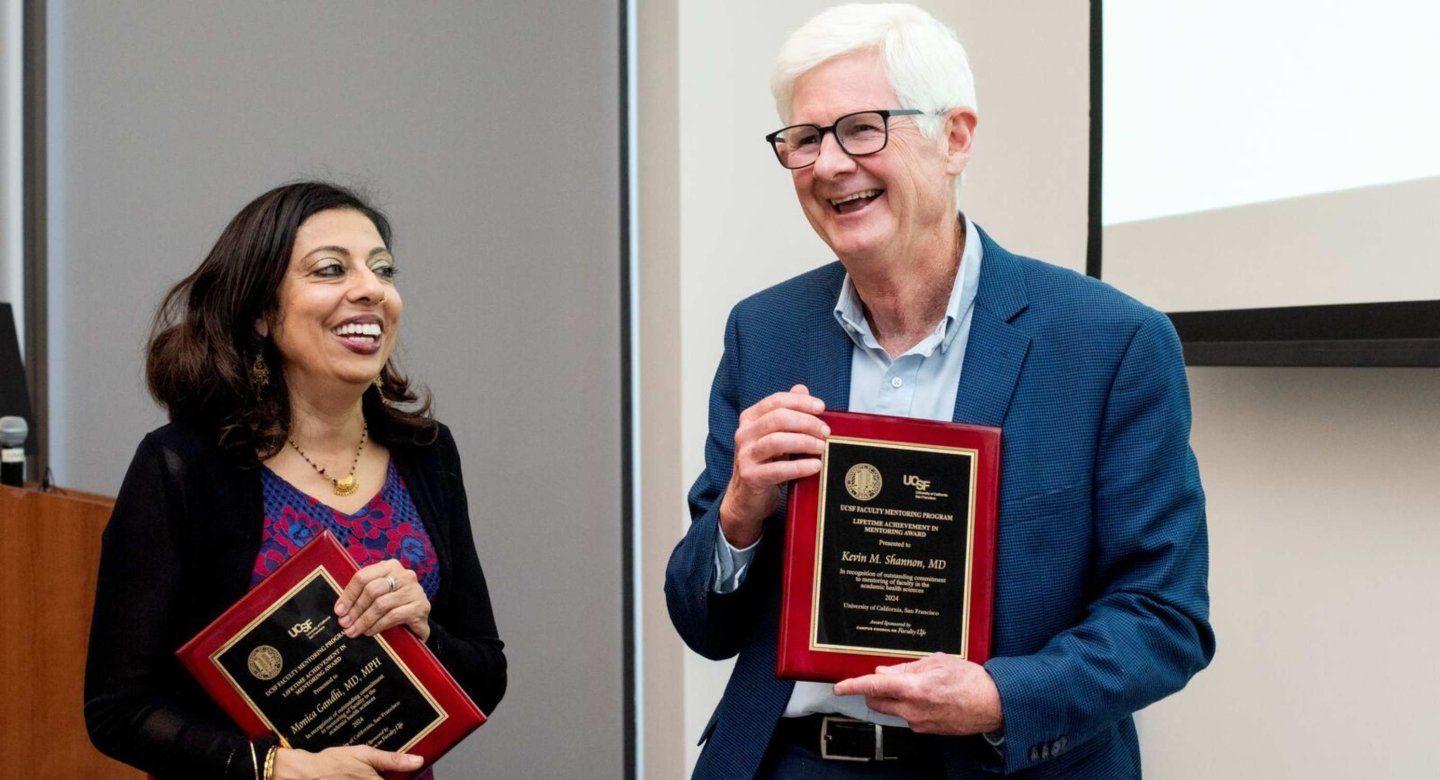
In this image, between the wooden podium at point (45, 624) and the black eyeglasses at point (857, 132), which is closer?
the black eyeglasses at point (857, 132)

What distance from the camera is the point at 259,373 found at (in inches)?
70.5

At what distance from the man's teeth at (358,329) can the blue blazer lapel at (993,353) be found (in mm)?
856

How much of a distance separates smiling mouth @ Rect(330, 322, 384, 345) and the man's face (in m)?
0.70

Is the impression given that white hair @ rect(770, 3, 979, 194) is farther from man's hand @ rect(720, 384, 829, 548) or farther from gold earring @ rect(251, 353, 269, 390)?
gold earring @ rect(251, 353, 269, 390)

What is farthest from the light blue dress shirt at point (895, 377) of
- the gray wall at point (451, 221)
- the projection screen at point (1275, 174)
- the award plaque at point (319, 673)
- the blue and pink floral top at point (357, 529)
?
the gray wall at point (451, 221)

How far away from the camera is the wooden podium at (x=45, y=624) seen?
231 centimetres

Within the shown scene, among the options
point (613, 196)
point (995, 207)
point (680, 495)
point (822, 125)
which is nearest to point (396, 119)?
point (613, 196)

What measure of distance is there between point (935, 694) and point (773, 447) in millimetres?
304

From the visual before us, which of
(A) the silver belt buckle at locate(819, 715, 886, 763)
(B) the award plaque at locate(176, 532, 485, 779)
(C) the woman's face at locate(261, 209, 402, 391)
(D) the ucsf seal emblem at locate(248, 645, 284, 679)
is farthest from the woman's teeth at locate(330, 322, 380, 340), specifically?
(A) the silver belt buckle at locate(819, 715, 886, 763)

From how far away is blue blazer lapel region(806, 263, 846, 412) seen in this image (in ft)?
4.86

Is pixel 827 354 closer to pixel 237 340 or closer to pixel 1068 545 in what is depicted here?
pixel 1068 545

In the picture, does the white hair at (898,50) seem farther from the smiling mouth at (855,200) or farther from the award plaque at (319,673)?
the award plaque at (319,673)

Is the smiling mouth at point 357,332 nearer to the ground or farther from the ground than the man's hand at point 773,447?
farther from the ground

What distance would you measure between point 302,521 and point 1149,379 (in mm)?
1152
